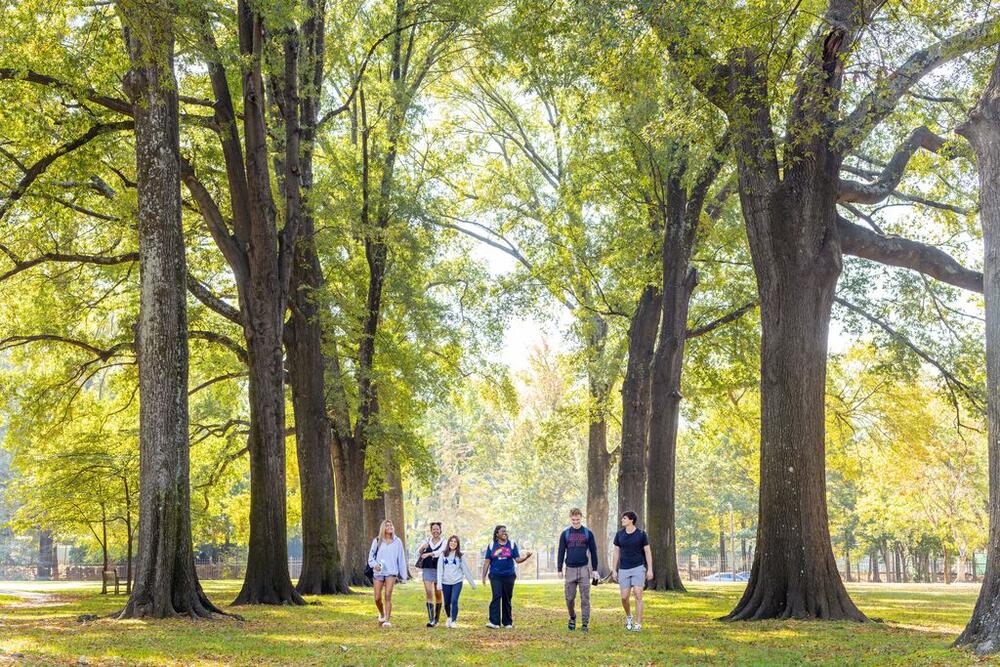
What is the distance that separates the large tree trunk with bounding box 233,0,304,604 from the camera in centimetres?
2017

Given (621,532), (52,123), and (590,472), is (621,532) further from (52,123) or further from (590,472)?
(590,472)

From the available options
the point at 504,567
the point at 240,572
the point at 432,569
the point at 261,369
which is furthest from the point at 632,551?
the point at 240,572

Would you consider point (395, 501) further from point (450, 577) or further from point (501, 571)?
point (501, 571)

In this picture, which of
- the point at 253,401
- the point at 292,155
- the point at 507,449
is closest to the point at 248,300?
the point at 253,401

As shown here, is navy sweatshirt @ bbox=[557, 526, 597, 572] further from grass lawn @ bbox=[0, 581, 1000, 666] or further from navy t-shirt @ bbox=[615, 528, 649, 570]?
grass lawn @ bbox=[0, 581, 1000, 666]

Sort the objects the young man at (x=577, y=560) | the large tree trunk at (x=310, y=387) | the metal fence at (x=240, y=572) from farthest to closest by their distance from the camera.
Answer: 1. the metal fence at (x=240, y=572)
2. the large tree trunk at (x=310, y=387)
3. the young man at (x=577, y=560)

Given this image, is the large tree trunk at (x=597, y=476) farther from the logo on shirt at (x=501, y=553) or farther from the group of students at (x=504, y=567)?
the logo on shirt at (x=501, y=553)

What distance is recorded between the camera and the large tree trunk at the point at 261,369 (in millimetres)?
20172

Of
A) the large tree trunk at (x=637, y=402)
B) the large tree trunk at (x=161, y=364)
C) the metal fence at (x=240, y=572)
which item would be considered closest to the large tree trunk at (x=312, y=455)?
the large tree trunk at (x=637, y=402)

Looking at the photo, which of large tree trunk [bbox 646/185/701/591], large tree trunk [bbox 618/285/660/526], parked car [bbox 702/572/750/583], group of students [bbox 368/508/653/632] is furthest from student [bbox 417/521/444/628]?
parked car [bbox 702/572/750/583]

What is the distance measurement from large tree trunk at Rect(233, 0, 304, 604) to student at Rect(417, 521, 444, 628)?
4.44 m

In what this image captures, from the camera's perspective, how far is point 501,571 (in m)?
16.3

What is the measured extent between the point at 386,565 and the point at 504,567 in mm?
1947

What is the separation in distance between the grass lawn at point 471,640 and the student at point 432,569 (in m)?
0.40
